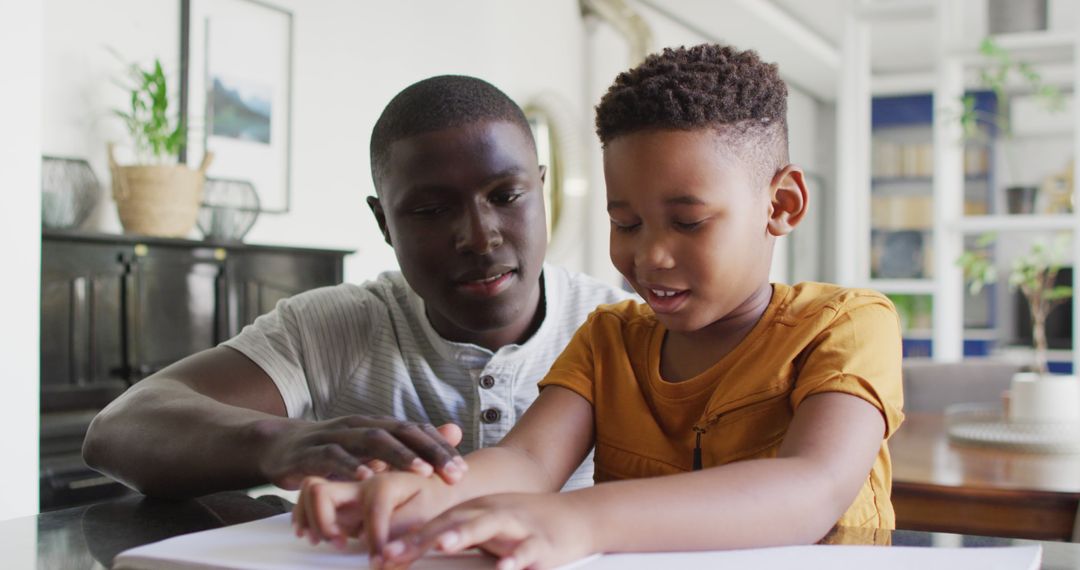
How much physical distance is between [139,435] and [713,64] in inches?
26.8

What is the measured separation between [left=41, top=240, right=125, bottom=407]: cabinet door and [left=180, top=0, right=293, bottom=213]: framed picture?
2.84ft

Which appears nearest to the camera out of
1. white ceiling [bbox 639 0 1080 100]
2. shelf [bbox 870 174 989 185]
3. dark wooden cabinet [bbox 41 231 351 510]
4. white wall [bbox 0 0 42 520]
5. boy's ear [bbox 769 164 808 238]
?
boy's ear [bbox 769 164 808 238]

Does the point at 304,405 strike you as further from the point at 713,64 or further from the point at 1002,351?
the point at 1002,351

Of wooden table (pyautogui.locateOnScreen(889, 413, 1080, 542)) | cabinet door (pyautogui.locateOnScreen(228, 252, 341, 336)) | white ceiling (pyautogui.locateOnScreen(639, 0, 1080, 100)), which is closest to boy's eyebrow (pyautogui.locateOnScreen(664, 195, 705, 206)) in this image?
wooden table (pyautogui.locateOnScreen(889, 413, 1080, 542))

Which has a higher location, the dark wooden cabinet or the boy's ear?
the boy's ear

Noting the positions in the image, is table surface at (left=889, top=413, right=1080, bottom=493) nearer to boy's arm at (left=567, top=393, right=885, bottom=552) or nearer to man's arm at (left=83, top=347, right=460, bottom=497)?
boy's arm at (left=567, top=393, right=885, bottom=552)

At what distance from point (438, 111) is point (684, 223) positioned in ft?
1.42

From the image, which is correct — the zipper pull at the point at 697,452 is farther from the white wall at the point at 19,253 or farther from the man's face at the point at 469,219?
the white wall at the point at 19,253

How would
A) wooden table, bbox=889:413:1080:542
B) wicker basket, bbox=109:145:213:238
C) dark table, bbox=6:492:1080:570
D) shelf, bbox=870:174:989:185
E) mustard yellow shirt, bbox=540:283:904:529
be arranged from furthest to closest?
shelf, bbox=870:174:989:185, wicker basket, bbox=109:145:213:238, wooden table, bbox=889:413:1080:542, mustard yellow shirt, bbox=540:283:904:529, dark table, bbox=6:492:1080:570

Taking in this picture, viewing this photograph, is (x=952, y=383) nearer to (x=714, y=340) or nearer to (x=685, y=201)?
(x=714, y=340)

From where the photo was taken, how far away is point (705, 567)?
1.96 feet

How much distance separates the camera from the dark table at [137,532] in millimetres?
671

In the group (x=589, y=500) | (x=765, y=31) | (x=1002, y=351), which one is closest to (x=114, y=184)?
(x=589, y=500)

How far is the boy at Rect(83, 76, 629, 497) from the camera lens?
100 centimetres
